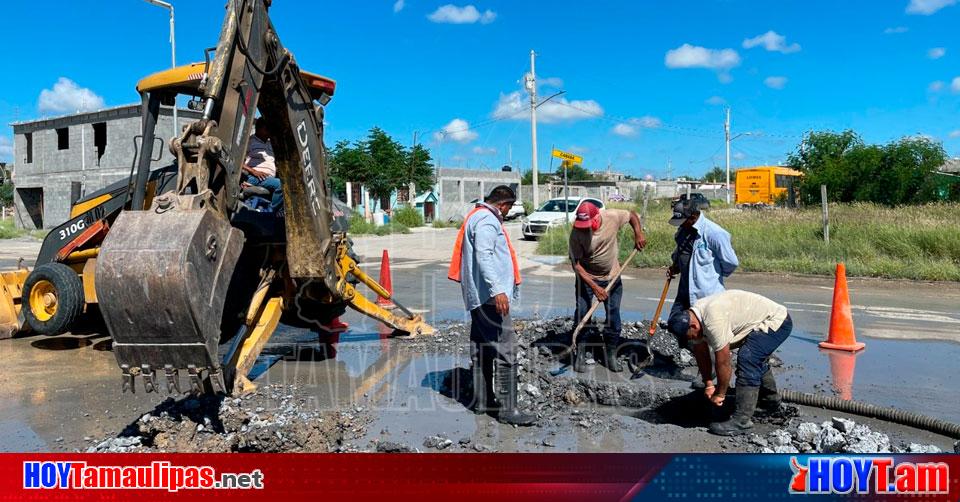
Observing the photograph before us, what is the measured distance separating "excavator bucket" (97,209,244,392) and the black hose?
4.42 m

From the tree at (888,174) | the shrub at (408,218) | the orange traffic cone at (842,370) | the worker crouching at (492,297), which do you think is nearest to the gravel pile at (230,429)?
the worker crouching at (492,297)

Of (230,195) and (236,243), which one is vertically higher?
(230,195)

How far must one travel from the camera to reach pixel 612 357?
6.96m

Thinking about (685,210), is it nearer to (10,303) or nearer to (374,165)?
(10,303)

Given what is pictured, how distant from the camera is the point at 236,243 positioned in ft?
12.8

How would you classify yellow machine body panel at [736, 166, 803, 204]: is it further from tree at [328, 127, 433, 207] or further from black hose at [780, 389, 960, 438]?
black hose at [780, 389, 960, 438]

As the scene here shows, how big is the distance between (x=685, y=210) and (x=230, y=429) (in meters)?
4.01

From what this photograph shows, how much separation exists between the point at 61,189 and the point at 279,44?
127 feet

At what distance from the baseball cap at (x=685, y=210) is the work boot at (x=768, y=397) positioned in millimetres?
1474

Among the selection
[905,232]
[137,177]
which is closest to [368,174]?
[905,232]

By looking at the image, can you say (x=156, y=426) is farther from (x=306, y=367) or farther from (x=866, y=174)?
(x=866, y=174)

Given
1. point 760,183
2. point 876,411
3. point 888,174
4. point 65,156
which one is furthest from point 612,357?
point 760,183

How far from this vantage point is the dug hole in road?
187 inches

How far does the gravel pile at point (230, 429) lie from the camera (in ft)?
15.0
